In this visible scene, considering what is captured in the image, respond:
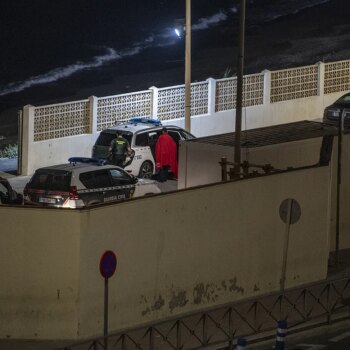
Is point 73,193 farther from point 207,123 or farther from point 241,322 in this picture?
point 207,123

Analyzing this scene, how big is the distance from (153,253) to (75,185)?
6.33 m

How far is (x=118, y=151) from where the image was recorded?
3055 cm

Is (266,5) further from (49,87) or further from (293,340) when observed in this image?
(293,340)

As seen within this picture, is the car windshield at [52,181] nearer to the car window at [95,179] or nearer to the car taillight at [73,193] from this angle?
Result: the car taillight at [73,193]

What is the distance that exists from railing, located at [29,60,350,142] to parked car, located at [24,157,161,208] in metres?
6.11

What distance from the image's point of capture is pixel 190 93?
1344 inches

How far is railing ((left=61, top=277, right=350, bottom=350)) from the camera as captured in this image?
1777 cm

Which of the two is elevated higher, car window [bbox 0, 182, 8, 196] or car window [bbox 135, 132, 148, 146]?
car window [bbox 135, 132, 148, 146]

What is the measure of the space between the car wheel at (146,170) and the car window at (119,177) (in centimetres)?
436

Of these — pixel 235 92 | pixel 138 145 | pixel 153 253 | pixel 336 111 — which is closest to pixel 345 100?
pixel 336 111

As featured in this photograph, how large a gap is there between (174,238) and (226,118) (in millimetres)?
17024

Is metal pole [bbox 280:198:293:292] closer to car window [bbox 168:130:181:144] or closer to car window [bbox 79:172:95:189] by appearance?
car window [bbox 79:172:95:189]

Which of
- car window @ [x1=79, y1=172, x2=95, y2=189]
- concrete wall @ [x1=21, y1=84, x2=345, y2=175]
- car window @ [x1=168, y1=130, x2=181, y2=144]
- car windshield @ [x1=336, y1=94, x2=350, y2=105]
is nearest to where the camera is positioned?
car window @ [x1=79, y1=172, x2=95, y2=189]

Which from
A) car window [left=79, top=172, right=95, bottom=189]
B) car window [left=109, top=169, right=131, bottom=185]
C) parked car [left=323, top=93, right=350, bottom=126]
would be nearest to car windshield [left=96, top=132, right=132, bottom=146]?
car window [left=109, top=169, right=131, bottom=185]
